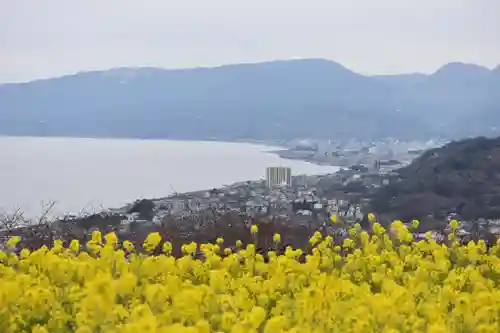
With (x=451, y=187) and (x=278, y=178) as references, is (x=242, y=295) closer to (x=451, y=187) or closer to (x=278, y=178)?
(x=451, y=187)

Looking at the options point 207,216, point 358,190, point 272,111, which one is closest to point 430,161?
point 358,190

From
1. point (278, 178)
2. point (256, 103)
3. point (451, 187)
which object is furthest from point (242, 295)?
point (256, 103)

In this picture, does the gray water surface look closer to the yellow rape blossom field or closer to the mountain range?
the mountain range

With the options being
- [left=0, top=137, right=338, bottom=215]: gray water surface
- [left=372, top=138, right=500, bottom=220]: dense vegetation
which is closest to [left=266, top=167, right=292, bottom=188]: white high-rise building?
[left=0, top=137, right=338, bottom=215]: gray water surface

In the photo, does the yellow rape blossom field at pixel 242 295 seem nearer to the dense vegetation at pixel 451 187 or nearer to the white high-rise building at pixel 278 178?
the dense vegetation at pixel 451 187

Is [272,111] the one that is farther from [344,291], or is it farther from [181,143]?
[344,291]

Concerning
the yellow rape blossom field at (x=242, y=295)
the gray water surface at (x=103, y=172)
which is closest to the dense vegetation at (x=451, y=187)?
the gray water surface at (x=103, y=172)
